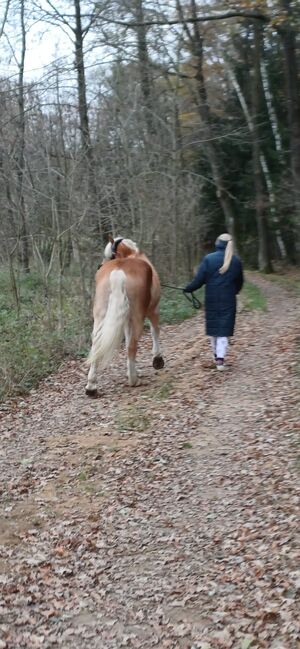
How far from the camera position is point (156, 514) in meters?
5.77

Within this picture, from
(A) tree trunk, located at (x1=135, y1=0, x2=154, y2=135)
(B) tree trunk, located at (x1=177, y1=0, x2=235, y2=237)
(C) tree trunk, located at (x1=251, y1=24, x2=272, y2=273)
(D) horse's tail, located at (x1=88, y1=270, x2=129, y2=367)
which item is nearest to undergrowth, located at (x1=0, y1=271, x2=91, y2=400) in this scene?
(D) horse's tail, located at (x1=88, y1=270, x2=129, y2=367)

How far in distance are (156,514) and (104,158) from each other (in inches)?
506

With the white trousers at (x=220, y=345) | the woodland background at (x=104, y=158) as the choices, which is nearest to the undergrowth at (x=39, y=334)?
the woodland background at (x=104, y=158)

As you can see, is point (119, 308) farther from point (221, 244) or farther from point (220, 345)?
point (221, 244)

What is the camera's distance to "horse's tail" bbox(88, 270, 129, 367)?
29.1 feet

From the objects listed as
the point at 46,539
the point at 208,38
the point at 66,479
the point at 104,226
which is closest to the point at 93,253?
the point at 104,226

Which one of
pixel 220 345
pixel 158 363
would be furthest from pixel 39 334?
pixel 220 345

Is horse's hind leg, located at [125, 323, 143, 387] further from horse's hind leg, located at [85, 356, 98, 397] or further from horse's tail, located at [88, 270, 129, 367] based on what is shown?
horse's hind leg, located at [85, 356, 98, 397]

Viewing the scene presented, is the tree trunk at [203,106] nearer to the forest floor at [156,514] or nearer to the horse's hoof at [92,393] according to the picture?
the horse's hoof at [92,393]

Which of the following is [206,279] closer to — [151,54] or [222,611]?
[222,611]

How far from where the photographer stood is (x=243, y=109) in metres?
30.2

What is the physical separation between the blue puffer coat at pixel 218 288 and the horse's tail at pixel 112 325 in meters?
1.43

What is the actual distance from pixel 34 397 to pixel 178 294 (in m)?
9.50

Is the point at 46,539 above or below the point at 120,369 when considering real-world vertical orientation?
above
